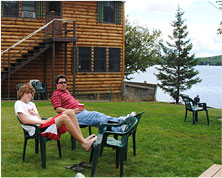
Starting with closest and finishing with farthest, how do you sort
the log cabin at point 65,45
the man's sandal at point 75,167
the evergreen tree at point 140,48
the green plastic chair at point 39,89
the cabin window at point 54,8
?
the man's sandal at point 75,167 < the green plastic chair at point 39,89 < the log cabin at point 65,45 < the cabin window at point 54,8 < the evergreen tree at point 140,48

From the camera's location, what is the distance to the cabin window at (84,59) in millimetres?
18312

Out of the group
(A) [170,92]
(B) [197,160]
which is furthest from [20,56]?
(A) [170,92]

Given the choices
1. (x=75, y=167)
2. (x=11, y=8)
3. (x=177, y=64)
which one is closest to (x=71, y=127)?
(x=75, y=167)

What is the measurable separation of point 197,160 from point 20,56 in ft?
40.9

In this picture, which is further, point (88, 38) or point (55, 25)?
point (88, 38)

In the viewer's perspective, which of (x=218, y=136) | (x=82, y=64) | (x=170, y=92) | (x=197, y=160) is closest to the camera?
(x=197, y=160)

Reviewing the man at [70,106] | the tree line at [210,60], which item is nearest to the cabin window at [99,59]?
the man at [70,106]

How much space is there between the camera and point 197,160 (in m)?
6.26

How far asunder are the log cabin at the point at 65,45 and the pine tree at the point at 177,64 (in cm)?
1404

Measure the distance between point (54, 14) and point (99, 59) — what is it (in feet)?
10.7

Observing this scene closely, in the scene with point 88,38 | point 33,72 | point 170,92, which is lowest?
point 170,92

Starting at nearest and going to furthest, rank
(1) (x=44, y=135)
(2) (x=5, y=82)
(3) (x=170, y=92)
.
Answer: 1. (1) (x=44, y=135)
2. (2) (x=5, y=82)
3. (3) (x=170, y=92)

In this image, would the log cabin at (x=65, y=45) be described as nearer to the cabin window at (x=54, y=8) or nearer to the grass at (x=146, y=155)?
the cabin window at (x=54, y=8)

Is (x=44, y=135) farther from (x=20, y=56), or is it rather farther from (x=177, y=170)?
(x=20, y=56)
